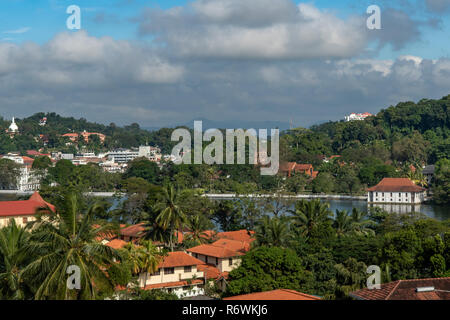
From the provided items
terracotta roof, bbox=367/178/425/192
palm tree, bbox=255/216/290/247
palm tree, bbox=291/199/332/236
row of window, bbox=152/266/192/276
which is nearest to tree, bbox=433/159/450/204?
terracotta roof, bbox=367/178/425/192

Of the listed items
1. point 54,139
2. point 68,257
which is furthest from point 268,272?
point 54,139

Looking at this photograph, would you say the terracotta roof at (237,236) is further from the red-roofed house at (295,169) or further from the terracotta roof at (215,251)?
the red-roofed house at (295,169)

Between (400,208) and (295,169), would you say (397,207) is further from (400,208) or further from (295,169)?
(295,169)

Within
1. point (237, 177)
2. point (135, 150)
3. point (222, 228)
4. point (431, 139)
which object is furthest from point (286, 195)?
point (135, 150)

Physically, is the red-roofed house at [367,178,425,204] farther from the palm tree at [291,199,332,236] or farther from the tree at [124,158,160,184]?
the palm tree at [291,199,332,236]

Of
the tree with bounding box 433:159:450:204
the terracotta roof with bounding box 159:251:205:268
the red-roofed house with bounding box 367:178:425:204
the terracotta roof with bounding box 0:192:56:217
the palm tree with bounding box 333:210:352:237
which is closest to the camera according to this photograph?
the terracotta roof with bounding box 159:251:205:268

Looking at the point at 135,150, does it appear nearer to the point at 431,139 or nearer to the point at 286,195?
the point at 431,139

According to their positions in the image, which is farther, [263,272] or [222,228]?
[222,228]

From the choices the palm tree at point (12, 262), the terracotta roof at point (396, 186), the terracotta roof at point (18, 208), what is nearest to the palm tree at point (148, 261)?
the palm tree at point (12, 262)
